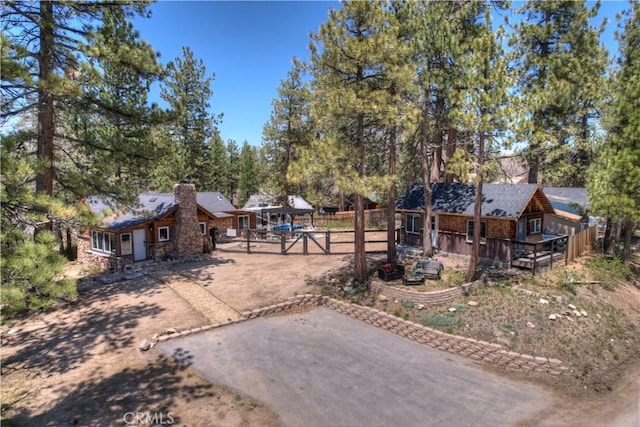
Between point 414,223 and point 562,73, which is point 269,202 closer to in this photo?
point 414,223

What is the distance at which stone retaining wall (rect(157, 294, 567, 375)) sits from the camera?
955cm

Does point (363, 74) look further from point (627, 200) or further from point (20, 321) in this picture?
point (20, 321)

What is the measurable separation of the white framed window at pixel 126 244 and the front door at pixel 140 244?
0.25 meters

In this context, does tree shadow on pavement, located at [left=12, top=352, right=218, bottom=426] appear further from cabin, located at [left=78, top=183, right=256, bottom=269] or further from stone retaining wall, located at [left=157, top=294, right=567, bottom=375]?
cabin, located at [left=78, top=183, right=256, bottom=269]

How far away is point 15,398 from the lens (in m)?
7.52

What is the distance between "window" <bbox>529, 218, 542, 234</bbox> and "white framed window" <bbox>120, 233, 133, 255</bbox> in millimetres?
21789

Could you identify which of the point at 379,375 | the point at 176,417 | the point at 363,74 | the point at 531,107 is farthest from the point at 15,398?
the point at 531,107

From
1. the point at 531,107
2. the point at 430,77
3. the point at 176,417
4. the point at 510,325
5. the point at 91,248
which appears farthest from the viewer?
the point at 91,248

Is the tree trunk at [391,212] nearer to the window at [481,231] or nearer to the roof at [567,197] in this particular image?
the window at [481,231]

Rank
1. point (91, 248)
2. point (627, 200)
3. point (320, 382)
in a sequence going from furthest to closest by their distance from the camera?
1. point (91, 248)
2. point (627, 200)
3. point (320, 382)

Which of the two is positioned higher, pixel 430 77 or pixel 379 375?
pixel 430 77

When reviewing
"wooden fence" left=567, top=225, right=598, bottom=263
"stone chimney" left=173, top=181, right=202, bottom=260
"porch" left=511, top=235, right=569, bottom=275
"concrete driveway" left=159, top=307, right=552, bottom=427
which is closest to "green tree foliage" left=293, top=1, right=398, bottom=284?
"concrete driveway" left=159, top=307, right=552, bottom=427

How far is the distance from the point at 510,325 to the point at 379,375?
541 cm

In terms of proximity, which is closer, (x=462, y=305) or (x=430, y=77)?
(x=462, y=305)
